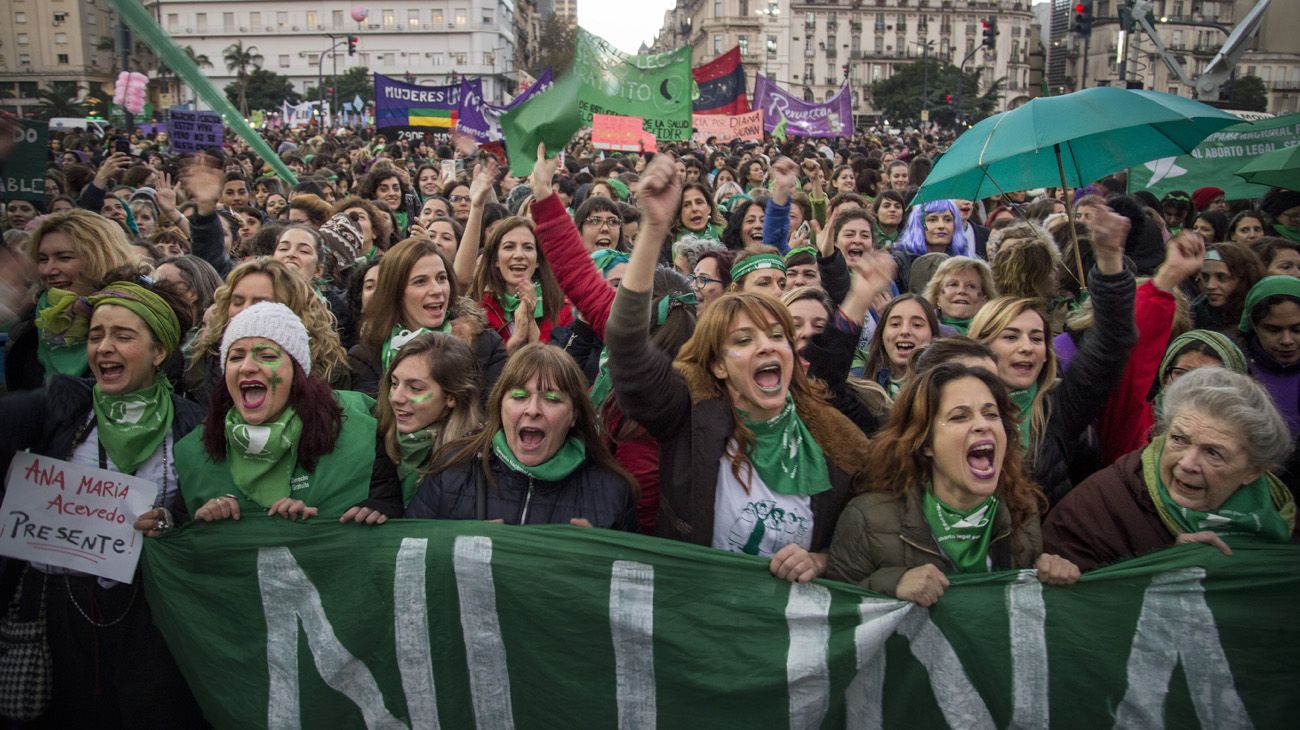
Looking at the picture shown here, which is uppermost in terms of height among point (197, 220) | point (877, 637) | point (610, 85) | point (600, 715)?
point (610, 85)

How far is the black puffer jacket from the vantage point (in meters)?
3.10

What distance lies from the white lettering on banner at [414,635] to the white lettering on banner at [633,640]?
22.8 inches

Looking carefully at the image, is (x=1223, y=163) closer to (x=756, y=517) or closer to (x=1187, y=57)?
(x=756, y=517)

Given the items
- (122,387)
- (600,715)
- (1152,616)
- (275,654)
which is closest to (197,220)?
(122,387)

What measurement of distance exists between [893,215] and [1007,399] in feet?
18.4

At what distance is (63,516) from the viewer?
3156 millimetres

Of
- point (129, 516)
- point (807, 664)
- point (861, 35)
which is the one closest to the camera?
point (807, 664)

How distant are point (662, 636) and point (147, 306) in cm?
211

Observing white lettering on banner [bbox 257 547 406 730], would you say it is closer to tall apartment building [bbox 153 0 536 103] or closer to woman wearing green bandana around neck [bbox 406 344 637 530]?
woman wearing green bandana around neck [bbox 406 344 637 530]

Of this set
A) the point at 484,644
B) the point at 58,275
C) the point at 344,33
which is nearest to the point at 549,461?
the point at 484,644

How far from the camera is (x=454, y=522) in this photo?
300 cm

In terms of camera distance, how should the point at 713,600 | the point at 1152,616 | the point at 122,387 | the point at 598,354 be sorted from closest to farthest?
1. the point at 1152,616
2. the point at 713,600
3. the point at 122,387
4. the point at 598,354

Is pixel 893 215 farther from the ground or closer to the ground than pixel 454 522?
farther from the ground

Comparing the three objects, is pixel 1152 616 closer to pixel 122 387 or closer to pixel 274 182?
pixel 122 387
